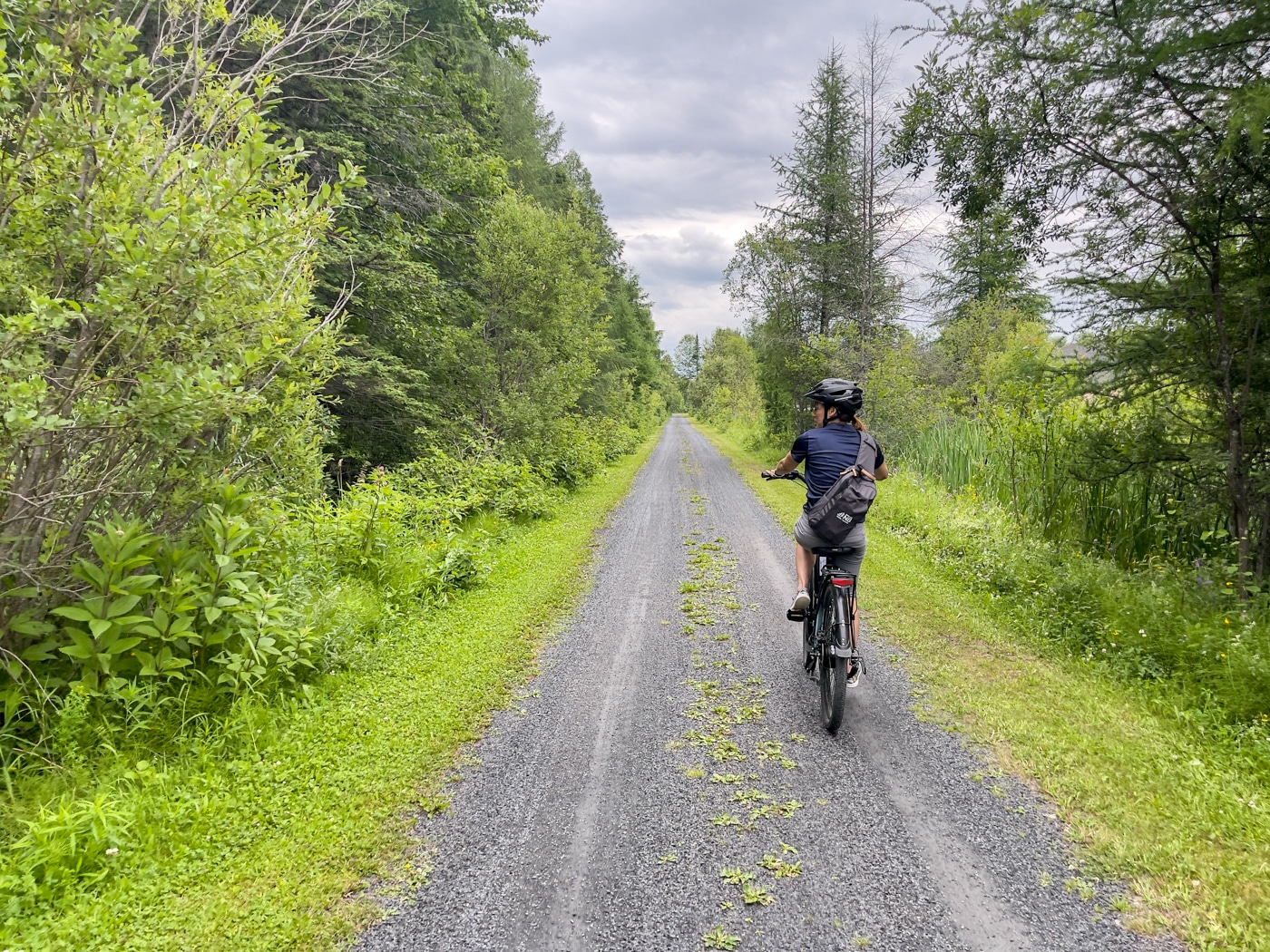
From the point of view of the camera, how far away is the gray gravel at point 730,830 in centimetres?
218

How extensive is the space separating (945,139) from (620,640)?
219 inches

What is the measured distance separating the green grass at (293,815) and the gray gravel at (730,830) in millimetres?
210

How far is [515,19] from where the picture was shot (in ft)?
34.8

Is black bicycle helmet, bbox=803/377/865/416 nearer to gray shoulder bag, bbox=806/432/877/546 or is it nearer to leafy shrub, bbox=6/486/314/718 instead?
gray shoulder bag, bbox=806/432/877/546

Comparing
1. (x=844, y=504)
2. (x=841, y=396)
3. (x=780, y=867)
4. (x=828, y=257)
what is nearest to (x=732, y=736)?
(x=780, y=867)

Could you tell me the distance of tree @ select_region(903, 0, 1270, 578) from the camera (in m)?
3.93

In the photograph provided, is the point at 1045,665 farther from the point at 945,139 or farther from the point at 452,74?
the point at 452,74

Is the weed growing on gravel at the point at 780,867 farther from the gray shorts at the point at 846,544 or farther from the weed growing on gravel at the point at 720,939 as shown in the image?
the gray shorts at the point at 846,544

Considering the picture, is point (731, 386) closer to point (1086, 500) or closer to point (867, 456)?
point (1086, 500)

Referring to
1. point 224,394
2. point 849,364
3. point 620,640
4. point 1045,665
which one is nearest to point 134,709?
point 224,394

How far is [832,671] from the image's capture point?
3.55 m

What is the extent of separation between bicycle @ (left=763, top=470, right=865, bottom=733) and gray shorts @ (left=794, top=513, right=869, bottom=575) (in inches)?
1.2

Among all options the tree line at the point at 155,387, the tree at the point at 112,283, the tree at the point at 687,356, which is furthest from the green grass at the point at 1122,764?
the tree at the point at 687,356

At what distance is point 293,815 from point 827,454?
368 centimetres
